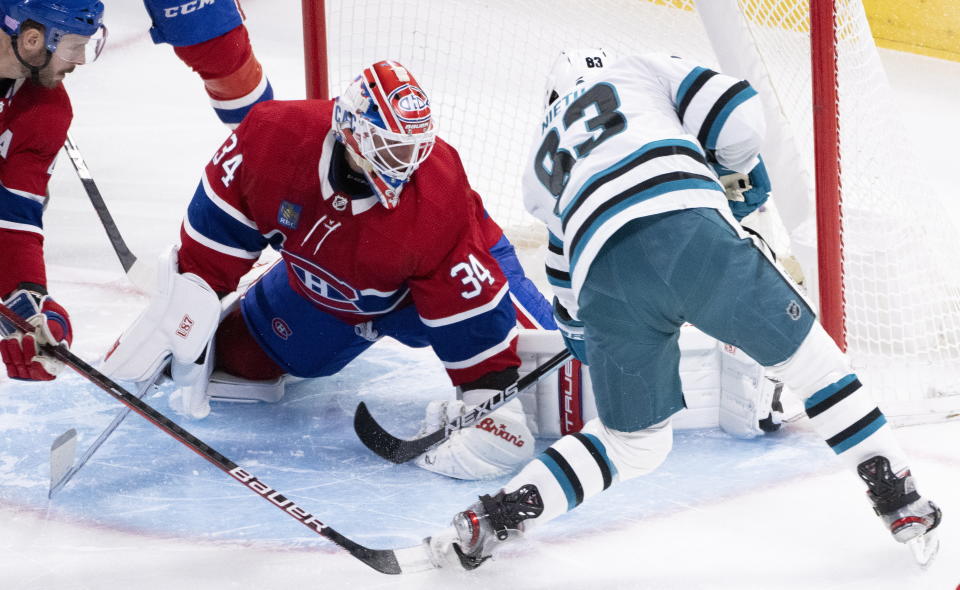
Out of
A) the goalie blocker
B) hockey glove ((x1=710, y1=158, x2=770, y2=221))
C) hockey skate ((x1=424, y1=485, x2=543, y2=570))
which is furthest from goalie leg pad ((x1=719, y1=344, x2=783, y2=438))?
hockey skate ((x1=424, y1=485, x2=543, y2=570))

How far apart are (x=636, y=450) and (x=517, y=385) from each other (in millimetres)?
539

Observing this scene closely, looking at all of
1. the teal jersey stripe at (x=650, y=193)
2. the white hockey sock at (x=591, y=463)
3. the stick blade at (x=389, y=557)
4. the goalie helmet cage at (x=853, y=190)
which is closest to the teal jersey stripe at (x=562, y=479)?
the white hockey sock at (x=591, y=463)

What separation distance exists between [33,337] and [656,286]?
1.25 metres

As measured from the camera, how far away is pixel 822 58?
2.33 meters

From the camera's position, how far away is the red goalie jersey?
2.27 metres

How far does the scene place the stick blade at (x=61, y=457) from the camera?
2227 mm

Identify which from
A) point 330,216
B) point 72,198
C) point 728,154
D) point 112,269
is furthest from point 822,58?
point 72,198

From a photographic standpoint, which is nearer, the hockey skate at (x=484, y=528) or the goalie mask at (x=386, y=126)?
the hockey skate at (x=484, y=528)

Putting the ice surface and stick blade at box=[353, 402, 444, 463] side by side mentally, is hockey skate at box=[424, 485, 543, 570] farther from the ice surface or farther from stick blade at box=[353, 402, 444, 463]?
stick blade at box=[353, 402, 444, 463]

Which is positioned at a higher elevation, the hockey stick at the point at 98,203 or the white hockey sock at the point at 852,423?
the white hockey sock at the point at 852,423

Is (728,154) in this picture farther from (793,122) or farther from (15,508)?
(15,508)

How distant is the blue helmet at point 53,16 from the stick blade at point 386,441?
1010 mm

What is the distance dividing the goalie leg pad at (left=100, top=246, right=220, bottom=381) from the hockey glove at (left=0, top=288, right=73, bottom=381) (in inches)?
6.4

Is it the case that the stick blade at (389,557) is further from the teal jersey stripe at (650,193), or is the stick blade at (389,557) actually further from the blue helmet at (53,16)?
the blue helmet at (53,16)
